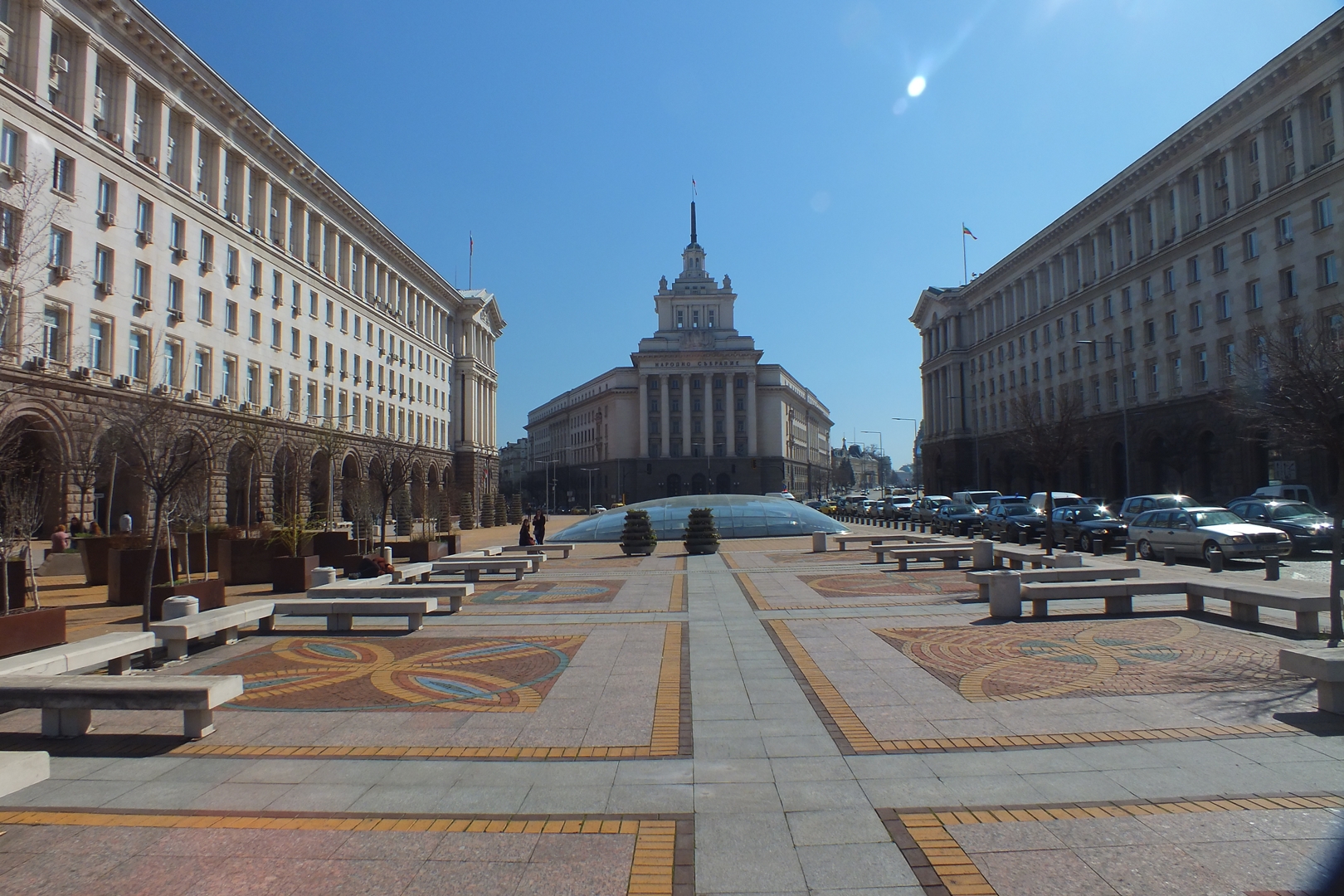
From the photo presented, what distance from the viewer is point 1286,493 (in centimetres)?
3023

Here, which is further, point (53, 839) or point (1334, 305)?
point (1334, 305)

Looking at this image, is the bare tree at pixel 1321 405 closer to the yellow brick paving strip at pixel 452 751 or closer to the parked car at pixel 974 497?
the yellow brick paving strip at pixel 452 751

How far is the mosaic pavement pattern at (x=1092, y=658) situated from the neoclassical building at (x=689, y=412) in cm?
9904

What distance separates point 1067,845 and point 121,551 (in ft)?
59.6

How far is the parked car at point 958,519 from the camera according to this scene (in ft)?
125

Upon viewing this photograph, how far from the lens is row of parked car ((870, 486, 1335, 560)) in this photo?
1930cm

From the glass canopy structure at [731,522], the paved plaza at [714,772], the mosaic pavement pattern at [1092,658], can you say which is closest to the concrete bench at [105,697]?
the paved plaza at [714,772]

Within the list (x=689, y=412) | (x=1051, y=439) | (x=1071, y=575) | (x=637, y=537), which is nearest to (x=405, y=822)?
(x=1071, y=575)

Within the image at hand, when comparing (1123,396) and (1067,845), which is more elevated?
(1123,396)

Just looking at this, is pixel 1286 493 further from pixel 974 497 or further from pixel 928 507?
pixel 974 497

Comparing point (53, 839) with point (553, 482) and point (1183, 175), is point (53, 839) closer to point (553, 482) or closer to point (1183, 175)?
point (1183, 175)

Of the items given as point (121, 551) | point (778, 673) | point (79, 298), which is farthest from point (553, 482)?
point (778, 673)

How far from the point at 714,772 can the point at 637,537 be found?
22.7 metres

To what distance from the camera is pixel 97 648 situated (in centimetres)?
819
